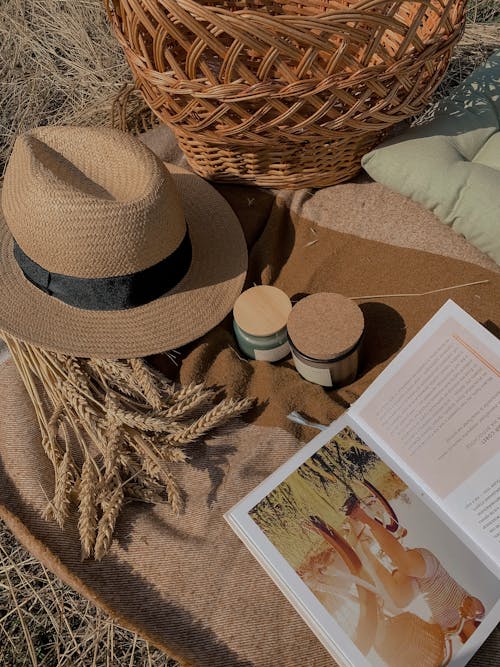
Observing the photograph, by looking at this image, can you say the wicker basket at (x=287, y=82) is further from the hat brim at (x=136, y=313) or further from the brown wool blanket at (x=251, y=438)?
the hat brim at (x=136, y=313)

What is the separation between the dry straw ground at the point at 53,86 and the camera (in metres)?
1.37

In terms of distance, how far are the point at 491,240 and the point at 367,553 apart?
0.76m

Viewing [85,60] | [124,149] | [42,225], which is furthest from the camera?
[85,60]

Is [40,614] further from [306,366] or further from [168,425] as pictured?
[306,366]

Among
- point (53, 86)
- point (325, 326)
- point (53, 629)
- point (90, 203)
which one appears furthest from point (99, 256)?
point (53, 86)

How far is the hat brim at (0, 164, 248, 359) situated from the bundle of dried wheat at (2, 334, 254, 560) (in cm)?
4

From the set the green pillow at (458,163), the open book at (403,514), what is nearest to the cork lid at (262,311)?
the open book at (403,514)

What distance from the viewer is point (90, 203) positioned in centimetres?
116

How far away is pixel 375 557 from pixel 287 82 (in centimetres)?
95

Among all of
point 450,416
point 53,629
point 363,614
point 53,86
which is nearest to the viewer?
point 363,614

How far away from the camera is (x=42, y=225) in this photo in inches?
46.5

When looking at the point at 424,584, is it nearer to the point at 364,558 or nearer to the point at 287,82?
the point at 364,558

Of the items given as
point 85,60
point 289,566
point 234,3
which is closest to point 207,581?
point 289,566

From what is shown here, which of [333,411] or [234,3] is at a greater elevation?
[234,3]
